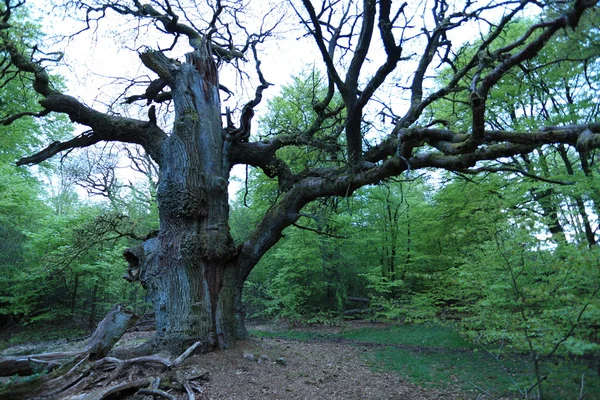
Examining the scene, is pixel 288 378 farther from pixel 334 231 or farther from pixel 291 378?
pixel 334 231

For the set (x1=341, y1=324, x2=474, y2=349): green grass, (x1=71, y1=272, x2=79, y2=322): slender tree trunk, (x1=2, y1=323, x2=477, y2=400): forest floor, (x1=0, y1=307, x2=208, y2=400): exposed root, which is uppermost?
(x1=71, y1=272, x2=79, y2=322): slender tree trunk

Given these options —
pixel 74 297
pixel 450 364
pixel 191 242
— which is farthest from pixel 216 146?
pixel 74 297

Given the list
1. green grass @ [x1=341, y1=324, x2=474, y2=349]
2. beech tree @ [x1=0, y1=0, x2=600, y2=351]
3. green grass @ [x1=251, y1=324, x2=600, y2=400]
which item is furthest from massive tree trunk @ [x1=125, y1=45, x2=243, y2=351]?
green grass @ [x1=341, y1=324, x2=474, y2=349]

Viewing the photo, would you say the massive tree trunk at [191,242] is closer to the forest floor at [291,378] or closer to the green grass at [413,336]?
the forest floor at [291,378]

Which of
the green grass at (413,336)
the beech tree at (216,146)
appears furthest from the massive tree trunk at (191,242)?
the green grass at (413,336)

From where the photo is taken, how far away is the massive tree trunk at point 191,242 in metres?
5.76

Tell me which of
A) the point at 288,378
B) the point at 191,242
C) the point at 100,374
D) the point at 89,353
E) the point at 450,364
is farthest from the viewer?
the point at 450,364

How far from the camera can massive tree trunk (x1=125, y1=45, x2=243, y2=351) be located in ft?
18.9

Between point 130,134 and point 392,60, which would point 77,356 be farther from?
point 392,60

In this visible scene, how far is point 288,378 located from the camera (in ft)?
17.3

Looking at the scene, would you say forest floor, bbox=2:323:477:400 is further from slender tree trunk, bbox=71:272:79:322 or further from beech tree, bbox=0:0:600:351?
slender tree trunk, bbox=71:272:79:322

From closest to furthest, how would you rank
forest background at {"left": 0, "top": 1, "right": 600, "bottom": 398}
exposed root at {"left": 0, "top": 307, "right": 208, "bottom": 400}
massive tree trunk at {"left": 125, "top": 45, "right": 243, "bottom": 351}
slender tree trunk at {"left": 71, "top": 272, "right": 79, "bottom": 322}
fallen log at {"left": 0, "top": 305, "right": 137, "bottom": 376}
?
exposed root at {"left": 0, "top": 307, "right": 208, "bottom": 400}, fallen log at {"left": 0, "top": 305, "right": 137, "bottom": 376}, massive tree trunk at {"left": 125, "top": 45, "right": 243, "bottom": 351}, forest background at {"left": 0, "top": 1, "right": 600, "bottom": 398}, slender tree trunk at {"left": 71, "top": 272, "right": 79, "bottom": 322}

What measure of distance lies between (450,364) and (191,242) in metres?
5.75

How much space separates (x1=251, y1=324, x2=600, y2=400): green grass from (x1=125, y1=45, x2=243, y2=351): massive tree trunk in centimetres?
340
